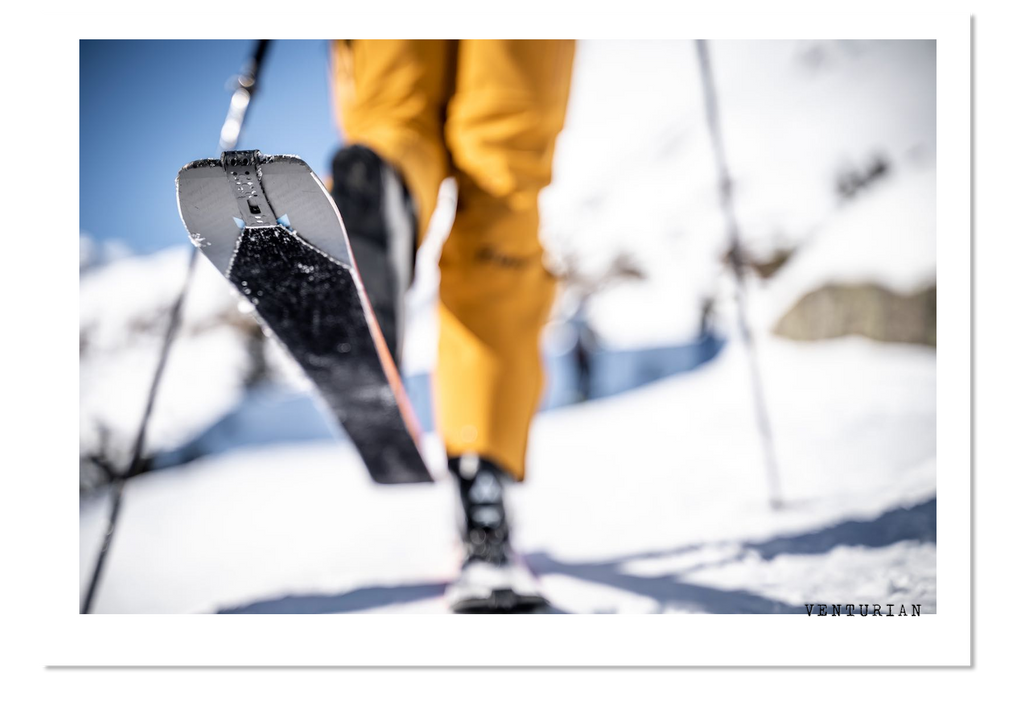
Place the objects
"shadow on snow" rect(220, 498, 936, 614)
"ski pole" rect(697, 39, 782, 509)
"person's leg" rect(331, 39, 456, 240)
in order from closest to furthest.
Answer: "person's leg" rect(331, 39, 456, 240) → "shadow on snow" rect(220, 498, 936, 614) → "ski pole" rect(697, 39, 782, 509)

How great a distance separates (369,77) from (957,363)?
0.88 meters

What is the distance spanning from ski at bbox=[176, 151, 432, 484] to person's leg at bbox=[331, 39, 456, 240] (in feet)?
0.41

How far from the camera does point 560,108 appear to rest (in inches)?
29.7

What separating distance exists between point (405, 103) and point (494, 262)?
7.7 inches

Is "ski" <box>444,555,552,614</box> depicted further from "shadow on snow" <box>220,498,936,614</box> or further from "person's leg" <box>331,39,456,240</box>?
"person's leg" <box>331,39,456,240</box>

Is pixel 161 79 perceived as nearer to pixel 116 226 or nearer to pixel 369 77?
pixel 116 226

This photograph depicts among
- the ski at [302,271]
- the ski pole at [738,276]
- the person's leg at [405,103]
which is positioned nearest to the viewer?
the ski at [302,271]

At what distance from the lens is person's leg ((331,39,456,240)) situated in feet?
2.15

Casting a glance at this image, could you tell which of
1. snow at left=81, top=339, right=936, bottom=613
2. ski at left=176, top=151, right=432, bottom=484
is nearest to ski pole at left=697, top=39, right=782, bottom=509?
snow at left=81, top=339, right=936, bottom=613

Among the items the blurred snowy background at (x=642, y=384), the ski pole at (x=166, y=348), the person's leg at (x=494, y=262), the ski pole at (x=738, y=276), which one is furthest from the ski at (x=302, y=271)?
the ski pole at (x=738, y=276)

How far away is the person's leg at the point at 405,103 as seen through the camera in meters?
0.66

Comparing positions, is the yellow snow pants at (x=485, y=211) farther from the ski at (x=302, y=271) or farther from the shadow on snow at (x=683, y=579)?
the shadow on snow at (x=683, y=579)

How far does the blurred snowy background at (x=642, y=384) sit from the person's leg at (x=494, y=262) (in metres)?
0.12

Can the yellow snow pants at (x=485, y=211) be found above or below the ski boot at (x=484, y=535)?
above
